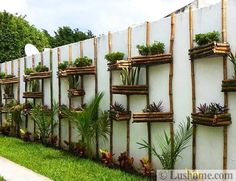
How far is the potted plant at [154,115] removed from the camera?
23.9ft

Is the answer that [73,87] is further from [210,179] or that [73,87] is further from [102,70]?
[210,179]

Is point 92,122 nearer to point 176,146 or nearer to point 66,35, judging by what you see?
point 176,146

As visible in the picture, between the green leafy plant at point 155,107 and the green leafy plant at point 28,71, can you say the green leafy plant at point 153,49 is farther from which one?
the green leafy plant at point 28,71

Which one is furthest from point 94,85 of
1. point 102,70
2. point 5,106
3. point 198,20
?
point 5,106

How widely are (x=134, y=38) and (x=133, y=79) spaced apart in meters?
0.77

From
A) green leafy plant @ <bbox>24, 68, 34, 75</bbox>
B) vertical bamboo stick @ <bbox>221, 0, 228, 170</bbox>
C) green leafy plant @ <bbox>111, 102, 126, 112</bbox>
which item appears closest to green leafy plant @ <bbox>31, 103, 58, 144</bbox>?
green leafy plant @ <bbox>24, 68, 34, 75</bbox>

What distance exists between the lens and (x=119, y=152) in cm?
872

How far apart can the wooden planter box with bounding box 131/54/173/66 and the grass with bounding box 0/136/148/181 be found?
185cm

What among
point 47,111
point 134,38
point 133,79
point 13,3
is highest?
point 13,3

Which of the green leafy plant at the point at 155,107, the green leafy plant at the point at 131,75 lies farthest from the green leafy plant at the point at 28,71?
the green leafy plant at the point at 155,107

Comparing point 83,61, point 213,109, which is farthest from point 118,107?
point 213,109

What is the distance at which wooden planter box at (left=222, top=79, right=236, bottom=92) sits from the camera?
19.6ft

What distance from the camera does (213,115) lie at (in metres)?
6.13

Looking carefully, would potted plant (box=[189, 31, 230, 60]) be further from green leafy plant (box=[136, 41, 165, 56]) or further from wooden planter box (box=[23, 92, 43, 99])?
wooden planter box (box=[23, 92, 43, 99])
